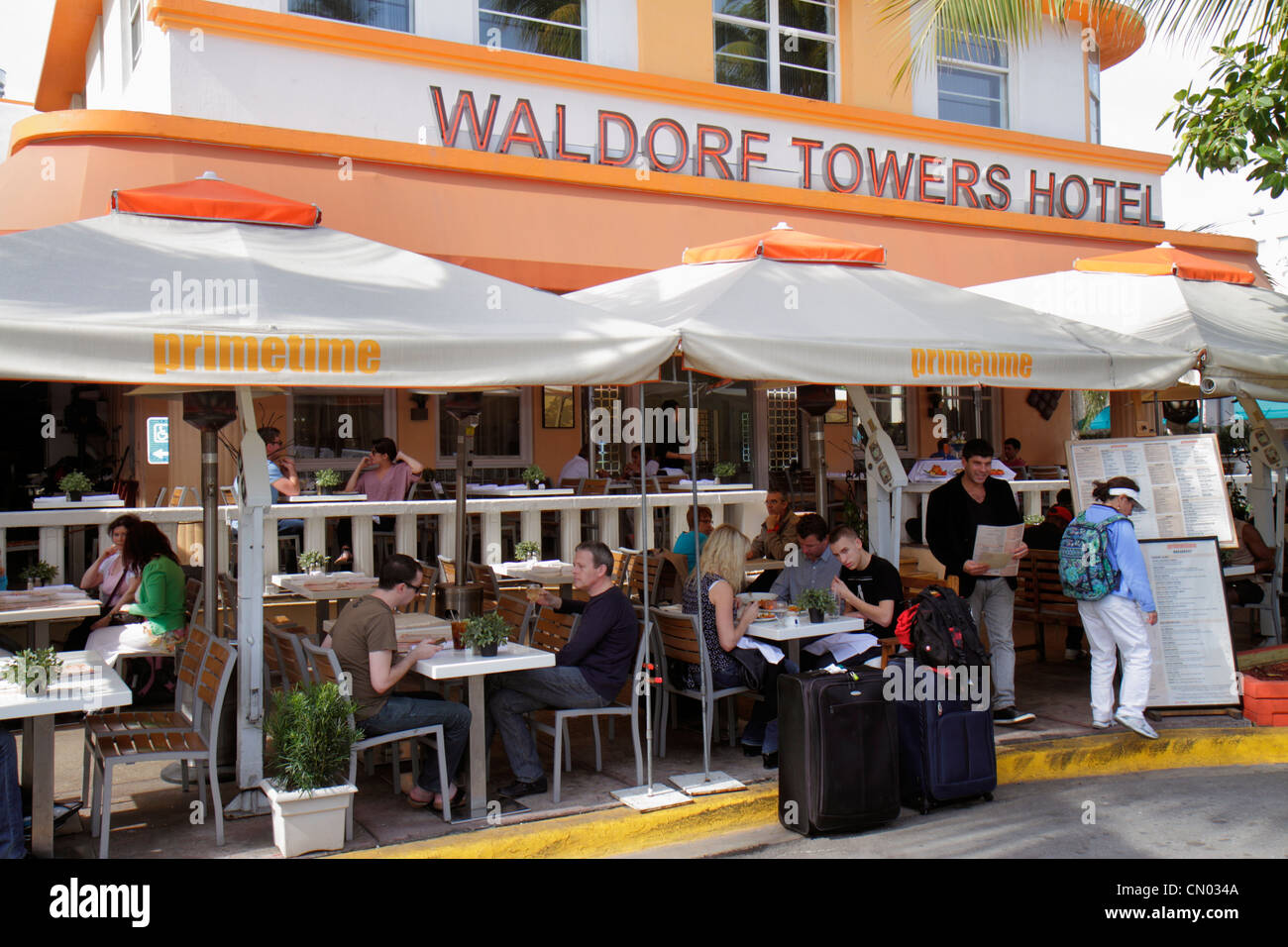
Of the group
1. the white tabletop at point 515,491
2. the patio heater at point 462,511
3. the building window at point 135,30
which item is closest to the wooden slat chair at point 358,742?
the patio heater at point 462,511

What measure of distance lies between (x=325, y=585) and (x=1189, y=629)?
594 centimetres

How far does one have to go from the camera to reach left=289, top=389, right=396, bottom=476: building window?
12.4 m

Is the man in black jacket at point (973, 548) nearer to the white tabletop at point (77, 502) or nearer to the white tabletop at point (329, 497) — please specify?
the white tabletop at point (329, 497)

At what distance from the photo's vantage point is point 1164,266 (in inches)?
333

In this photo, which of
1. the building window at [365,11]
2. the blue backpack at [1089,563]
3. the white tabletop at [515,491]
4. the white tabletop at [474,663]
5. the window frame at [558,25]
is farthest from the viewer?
the white tabletop at [515,491]

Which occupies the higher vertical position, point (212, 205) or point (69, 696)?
point (212, 205)

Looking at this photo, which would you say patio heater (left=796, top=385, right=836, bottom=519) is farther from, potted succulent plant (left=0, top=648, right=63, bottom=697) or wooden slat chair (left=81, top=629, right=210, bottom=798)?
potted succulent plant (left=0, top=648, right=63, bottom=697)

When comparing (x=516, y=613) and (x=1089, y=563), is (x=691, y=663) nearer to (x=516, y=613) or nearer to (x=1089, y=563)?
(x=516, y=613)

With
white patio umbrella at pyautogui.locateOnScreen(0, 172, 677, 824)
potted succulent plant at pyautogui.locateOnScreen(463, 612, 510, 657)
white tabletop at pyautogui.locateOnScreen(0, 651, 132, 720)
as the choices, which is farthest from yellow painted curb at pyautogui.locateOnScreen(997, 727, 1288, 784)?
white tabletop at pyautogui.locateOnScreen(0, 651, 132, 720)

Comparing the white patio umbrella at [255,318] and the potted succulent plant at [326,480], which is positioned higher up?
the white patio umbrella at [255,318]

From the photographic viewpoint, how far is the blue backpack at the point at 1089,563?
271 inches

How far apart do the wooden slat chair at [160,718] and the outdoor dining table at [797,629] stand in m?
2.94

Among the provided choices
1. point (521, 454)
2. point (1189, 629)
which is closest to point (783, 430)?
point (521, 454)

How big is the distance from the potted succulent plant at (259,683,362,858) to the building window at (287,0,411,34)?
829cm
